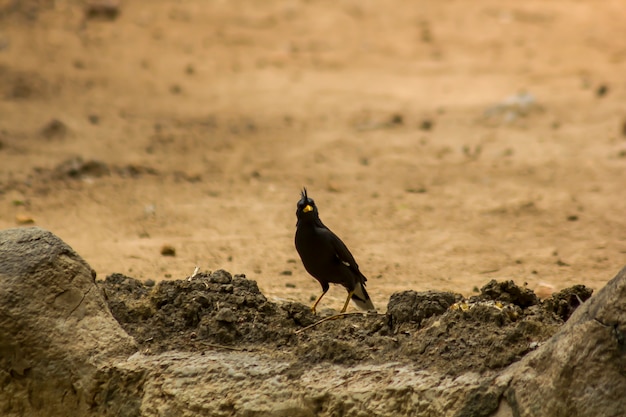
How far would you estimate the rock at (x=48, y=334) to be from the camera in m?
4.20

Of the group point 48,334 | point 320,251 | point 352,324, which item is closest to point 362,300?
point 320,251

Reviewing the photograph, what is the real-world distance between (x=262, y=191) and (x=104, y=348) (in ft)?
14.0

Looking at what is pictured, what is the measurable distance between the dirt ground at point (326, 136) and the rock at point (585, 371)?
2.21 metres

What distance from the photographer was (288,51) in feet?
42.7

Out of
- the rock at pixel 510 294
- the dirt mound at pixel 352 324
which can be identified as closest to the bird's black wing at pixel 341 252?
the dirt mound at pixel 352 324

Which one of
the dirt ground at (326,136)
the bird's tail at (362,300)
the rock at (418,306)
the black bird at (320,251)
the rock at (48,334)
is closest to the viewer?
the rock at (48,334)

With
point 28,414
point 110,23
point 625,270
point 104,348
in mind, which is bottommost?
point 28,414

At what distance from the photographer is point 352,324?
4.38 metres

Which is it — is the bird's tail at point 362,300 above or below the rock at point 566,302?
below

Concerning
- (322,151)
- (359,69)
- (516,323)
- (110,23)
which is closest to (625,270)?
(516,323)

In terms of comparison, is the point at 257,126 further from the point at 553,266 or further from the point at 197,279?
the point at 197,279

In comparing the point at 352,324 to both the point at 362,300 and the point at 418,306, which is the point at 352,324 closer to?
the point at 418,306

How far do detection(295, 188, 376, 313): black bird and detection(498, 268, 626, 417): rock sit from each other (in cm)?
155

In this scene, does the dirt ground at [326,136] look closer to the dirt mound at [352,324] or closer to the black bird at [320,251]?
the black bird at [320,251]
